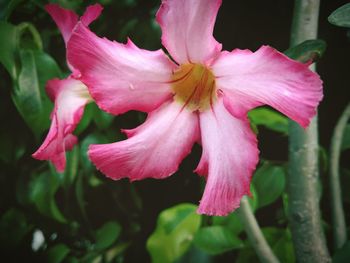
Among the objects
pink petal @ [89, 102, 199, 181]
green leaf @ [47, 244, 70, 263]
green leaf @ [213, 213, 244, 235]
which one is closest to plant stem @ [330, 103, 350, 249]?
green leaf @ [213, 213, 244, 235]

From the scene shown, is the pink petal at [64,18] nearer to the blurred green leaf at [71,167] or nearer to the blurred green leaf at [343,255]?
the blurred green leaf at [71,167]

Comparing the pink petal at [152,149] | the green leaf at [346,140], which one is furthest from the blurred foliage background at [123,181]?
the pink petal at [152,149]

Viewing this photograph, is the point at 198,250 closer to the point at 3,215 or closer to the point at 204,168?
the point at 204,168

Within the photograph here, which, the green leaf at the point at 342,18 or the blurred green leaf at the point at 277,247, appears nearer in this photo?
the green leaf at the point at 342,18

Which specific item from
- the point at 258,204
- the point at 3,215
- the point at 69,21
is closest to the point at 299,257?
the point at 258,204

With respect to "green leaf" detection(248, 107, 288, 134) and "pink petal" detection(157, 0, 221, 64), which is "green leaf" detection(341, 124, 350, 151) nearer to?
"green leaf" detection(248, 107, 288, 134)

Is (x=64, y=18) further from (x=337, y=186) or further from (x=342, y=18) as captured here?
(x=337, y=186)

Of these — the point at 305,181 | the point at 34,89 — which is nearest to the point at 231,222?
the point at 305,181
